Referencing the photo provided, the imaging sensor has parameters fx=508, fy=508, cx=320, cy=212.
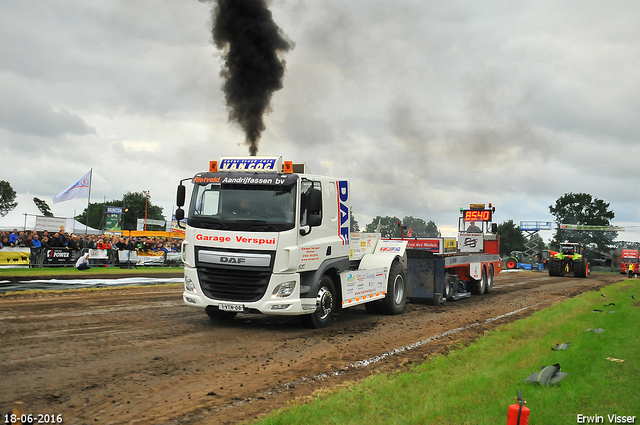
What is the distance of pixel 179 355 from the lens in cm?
711

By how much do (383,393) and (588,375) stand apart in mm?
2404

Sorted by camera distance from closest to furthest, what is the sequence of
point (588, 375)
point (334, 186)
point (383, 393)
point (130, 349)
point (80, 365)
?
point (383, 393) < point (588, 375) < point (80, 365) < point (130, 349) < point (334, 186)

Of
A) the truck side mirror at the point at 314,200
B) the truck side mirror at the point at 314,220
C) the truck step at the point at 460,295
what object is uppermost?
the truck side mirror at the point at 314,200

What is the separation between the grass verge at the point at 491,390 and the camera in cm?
457

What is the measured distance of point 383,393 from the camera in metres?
5.36

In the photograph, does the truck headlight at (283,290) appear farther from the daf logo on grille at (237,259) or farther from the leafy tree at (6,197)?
the leafy tree at (6,197)

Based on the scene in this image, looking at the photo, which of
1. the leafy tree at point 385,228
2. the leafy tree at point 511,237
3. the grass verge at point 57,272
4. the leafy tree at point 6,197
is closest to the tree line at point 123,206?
the leafy tree at point 6,197

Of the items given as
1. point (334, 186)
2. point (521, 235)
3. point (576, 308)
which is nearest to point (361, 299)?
point (334, 186)

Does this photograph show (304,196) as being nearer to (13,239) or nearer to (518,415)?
(518,415)

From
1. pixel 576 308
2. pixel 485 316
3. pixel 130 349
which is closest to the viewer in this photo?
pixel 130 349

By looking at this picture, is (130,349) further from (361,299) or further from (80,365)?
(361,299)

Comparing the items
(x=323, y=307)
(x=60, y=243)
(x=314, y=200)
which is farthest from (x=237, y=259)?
(x=60, y=243)

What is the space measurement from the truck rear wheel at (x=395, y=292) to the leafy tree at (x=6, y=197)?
120m

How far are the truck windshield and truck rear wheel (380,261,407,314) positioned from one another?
4.27 m
